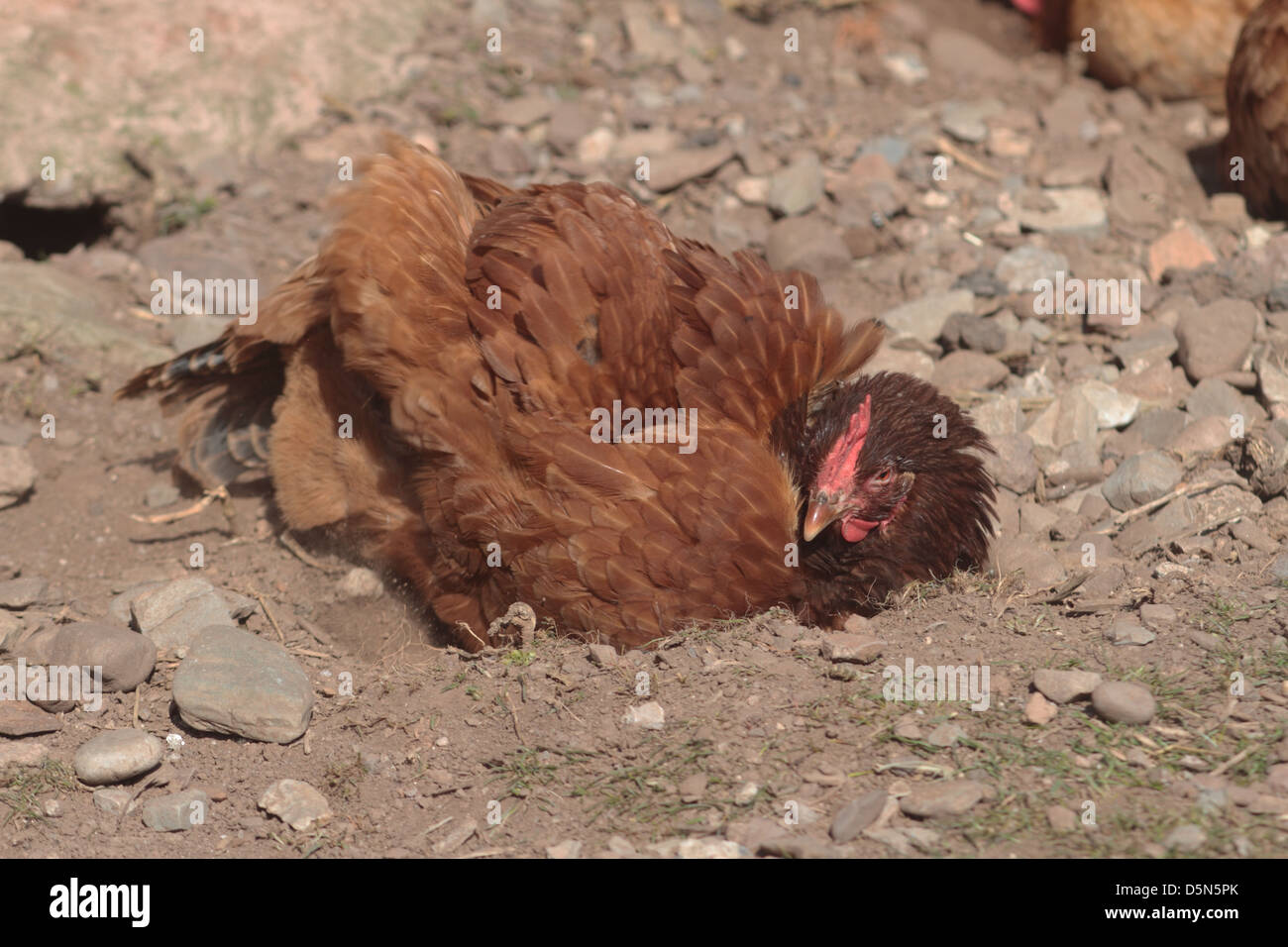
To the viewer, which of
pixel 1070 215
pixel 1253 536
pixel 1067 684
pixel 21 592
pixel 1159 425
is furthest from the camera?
pixel 1070 215

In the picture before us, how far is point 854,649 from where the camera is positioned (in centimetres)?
324

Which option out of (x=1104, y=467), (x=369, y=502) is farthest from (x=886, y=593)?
(x=369, y=502)

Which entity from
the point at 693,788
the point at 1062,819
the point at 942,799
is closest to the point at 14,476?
the point at 693,788

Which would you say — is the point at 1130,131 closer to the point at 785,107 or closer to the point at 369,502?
the point at 785,107

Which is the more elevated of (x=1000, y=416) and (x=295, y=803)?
(x=1000, y=416)

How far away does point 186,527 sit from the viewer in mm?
4676

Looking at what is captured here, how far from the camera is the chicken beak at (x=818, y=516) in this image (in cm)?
344

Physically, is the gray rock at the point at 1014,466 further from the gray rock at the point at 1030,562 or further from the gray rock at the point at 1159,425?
the gray rock at the point at 1159,425

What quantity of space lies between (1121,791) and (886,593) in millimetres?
1100

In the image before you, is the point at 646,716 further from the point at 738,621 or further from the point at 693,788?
the point at 738,621

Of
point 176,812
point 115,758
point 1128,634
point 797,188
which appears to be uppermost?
point 797,188

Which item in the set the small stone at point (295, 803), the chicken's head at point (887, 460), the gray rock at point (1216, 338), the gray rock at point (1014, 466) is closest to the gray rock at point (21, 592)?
the small stone at point (295, 803)

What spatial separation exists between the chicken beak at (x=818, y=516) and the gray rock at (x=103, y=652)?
2106 mm

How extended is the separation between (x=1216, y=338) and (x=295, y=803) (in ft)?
12.7
